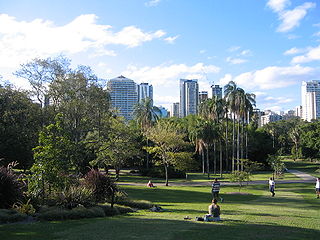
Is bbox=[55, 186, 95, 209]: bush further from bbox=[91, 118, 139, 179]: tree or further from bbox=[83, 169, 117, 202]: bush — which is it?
bbox=[91, 118, 139, 179]: tree

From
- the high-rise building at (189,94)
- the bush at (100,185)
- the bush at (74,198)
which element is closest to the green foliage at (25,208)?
the bush at (74,198)

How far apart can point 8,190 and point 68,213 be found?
11.5 feet

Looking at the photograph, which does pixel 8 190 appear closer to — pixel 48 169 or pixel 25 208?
pixel 25 208

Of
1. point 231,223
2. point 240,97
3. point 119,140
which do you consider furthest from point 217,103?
point 231,223

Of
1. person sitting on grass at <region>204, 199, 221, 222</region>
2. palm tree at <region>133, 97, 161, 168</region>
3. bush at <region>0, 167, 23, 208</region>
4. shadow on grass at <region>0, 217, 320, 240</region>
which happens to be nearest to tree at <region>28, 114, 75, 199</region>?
bush at <region>0, 167, 23, 208</region>

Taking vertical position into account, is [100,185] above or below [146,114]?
below

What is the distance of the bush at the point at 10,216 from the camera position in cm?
1314

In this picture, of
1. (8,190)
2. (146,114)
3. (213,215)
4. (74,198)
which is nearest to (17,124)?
(8,190)

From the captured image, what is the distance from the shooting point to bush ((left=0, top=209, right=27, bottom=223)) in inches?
517

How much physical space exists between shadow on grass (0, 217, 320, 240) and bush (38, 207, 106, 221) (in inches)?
48.3

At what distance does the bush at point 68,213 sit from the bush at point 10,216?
31.3 inches

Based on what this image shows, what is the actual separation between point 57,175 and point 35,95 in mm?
17869

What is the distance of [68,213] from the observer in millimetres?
14609

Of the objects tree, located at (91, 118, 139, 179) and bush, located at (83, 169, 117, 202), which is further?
tree, located at (91, 118, 139, 179)
